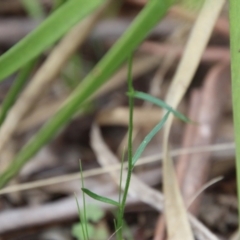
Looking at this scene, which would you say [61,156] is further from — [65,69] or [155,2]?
[155,2]

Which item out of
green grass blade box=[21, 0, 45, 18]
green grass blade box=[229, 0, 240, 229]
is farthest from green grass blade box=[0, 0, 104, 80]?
green grass blade box=[21, 0, 45, 18]

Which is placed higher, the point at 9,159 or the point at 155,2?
the point at 155,2

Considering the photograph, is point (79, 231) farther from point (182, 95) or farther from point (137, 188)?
point (182, 95)

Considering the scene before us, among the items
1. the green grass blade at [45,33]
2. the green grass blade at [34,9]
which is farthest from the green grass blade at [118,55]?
the green grass blade at [34,9]

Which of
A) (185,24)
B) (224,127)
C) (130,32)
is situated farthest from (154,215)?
(185,24)

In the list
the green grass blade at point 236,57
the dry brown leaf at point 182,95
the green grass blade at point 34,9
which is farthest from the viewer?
the green grass blade at point 34,9

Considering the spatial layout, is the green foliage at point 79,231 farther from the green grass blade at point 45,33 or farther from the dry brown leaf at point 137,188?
the green grass blade at point 45,33

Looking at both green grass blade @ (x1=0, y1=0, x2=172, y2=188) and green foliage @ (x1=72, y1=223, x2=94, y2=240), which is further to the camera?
green foliage @ (x1=72, y1=223, x2=94, y2=240)

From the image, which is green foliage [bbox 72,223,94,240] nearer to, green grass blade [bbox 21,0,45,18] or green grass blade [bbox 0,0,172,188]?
green grass blade [bbox 0,0,172,188]
